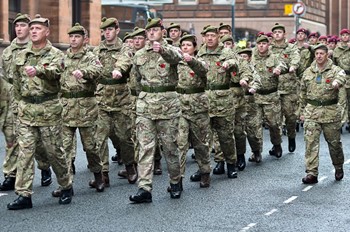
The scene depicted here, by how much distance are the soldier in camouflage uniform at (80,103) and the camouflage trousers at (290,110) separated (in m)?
5.41

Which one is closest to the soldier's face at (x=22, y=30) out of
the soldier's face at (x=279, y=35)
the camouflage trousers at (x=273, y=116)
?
the camouflage trousers at (x=273, y=116)

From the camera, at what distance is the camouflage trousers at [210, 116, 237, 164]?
41.5 feet

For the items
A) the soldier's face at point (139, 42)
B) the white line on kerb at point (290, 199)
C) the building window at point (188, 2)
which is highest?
the building window at point (188, 2)

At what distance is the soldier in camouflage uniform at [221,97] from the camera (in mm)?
12422

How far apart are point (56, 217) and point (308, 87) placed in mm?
4173

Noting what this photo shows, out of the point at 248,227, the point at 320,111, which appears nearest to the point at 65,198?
the point at 248,227

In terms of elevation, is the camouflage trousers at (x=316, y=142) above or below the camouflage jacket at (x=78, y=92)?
below

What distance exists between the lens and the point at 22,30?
11.5m

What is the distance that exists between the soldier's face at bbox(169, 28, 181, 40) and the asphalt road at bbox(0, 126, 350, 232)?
2.46m

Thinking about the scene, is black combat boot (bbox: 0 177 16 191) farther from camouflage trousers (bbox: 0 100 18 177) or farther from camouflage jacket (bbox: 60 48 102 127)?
camouflage jacket (bbox: 60 48 102 127)

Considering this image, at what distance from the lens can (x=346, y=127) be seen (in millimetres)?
21375

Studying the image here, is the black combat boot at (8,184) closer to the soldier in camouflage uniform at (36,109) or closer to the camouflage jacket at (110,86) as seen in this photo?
the soldier in camouflage uniform at (36,109)

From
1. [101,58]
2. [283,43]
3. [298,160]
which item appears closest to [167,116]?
[101,58]

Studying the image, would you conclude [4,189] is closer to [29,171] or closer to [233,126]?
[29,171]
